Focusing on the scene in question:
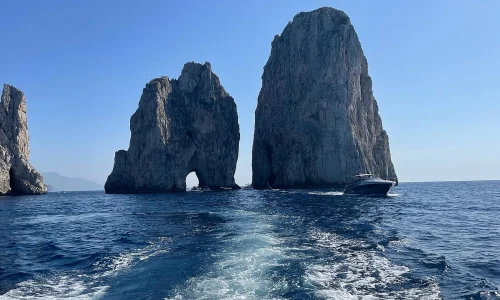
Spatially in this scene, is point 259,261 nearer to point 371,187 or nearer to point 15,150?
point 371,187

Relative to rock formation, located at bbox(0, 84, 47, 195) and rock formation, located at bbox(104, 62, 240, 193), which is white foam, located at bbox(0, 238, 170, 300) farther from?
rock formation, located at bbox(0, 84, 47, 195)

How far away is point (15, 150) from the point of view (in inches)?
3494

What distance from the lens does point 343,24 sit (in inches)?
3814

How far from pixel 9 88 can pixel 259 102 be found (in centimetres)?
6753

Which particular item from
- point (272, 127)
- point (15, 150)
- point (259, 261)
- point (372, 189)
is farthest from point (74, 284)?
point (272, 127)

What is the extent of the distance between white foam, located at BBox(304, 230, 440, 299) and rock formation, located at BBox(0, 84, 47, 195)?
91.0 metres

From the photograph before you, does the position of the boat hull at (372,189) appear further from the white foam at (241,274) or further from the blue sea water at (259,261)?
the white foam at (241,274)

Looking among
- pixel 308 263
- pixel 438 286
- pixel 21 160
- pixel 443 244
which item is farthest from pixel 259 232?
pixel 21 160

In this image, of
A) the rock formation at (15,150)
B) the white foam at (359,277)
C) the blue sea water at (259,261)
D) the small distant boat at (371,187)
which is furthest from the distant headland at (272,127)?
the white foam at (359,277)

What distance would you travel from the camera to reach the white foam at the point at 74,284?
11.8 meters

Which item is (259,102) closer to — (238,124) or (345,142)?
(238,124)

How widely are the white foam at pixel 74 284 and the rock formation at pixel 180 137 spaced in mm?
74660

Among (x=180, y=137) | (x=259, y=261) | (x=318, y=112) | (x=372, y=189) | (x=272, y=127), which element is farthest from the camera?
(x=272, y=127)

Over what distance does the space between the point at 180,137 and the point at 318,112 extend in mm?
36190
